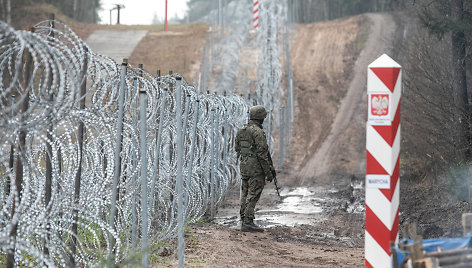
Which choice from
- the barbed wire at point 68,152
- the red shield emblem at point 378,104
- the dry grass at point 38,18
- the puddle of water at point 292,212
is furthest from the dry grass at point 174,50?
the red shield emblem at point 378,104

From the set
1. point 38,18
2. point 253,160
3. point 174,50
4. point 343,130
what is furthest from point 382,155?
point 38,18

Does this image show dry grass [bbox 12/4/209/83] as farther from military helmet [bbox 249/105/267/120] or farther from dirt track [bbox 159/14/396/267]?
military helmet [bbox 249/105/267/120]

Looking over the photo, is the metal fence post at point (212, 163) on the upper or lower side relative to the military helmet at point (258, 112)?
lower

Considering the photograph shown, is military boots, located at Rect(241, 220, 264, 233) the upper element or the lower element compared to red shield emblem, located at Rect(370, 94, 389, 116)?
lower

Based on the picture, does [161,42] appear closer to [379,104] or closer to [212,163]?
[212,163]

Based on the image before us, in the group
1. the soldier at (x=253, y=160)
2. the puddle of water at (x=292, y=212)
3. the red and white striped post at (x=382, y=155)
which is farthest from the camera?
the puddle of water at (x=292, y=212)

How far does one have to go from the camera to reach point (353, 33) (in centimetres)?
3753

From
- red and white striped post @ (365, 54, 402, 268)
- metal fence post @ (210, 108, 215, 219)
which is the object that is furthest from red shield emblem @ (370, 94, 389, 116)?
metal fence post @ (210, 108, 215, 219)

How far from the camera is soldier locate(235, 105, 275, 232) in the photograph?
32.2 feet

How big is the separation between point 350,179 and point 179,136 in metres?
12.9

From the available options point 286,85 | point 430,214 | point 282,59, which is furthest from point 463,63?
point 282,59

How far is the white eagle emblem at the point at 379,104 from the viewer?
211 inches

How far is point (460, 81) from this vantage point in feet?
44.3

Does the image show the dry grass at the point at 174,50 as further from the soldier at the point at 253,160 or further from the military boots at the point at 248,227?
the military boots at the point at 248,227
